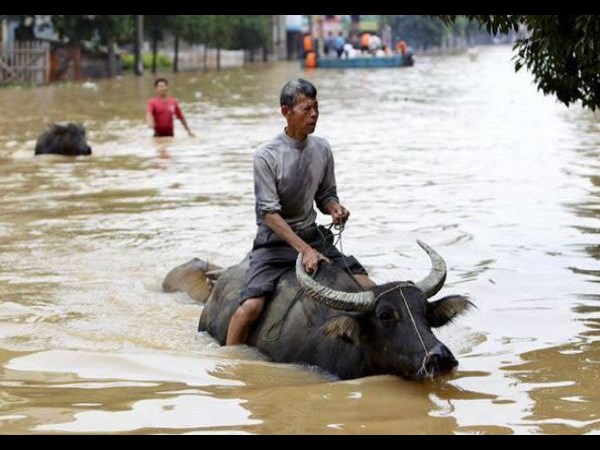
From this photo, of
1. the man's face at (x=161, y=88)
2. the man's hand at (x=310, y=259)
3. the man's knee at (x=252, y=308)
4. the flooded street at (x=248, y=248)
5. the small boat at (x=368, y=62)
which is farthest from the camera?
the small boat at (x=368, y=62)

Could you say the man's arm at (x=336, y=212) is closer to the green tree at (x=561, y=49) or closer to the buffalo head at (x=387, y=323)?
the buffalo head at (x=387, y=323)

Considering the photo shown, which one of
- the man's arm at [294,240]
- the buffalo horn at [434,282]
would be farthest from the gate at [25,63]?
the buffalo horn at [434,282]

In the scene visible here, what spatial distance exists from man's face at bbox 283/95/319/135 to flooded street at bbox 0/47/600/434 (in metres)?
1.39

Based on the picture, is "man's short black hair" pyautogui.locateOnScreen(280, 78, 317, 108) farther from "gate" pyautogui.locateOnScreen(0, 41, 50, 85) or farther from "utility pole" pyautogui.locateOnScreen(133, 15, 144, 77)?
"utility pole" pyautogui.locateOnScreen(133, 15, 144, 77)

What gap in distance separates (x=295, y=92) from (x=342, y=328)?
4.55 ft

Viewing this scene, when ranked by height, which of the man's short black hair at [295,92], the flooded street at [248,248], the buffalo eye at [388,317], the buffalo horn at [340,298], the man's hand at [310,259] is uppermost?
the man's short black hair at [295,92]

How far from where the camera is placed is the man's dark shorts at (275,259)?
732cm

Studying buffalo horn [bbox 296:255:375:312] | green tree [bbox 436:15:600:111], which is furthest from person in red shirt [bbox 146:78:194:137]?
buffalo horn [bbox 296:255:375:312]

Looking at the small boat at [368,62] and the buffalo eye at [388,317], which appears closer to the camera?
the buffalo eye at [388,317]

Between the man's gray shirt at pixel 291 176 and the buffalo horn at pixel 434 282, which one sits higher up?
the man's gray shirt at pixel 291 176

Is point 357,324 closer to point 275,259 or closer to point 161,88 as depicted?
point 275,259

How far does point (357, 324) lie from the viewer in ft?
21.6

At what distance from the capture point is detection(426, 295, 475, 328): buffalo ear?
6754 millimetres
